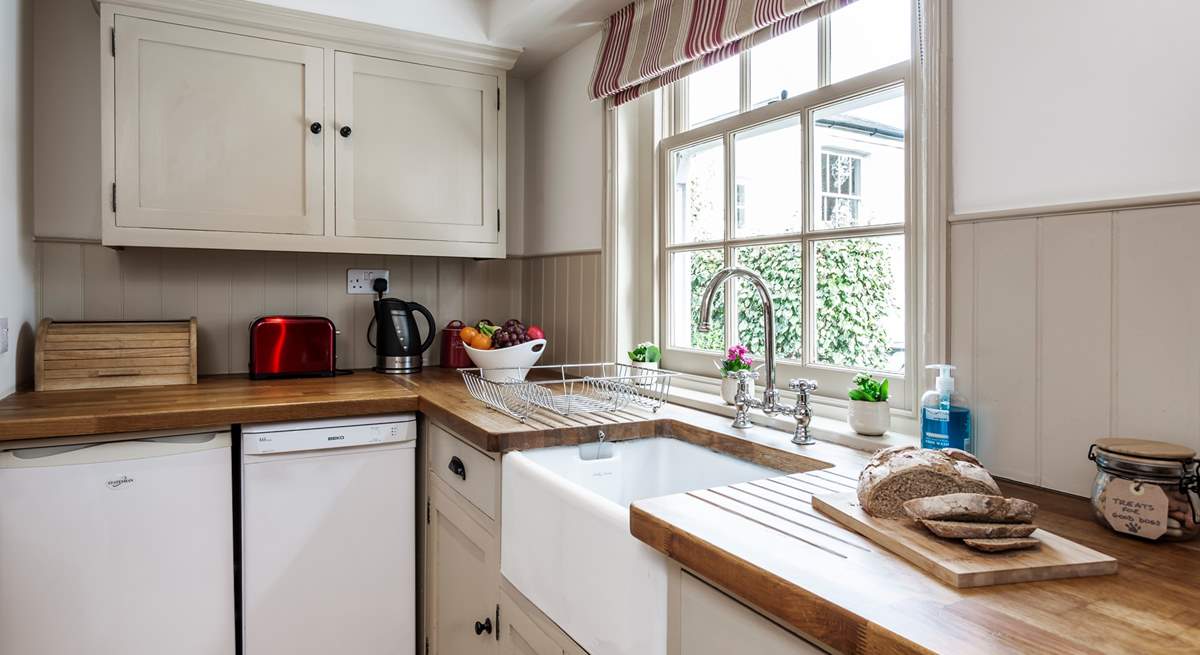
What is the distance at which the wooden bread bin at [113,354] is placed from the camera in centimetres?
193

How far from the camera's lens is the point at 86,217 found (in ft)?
7.07

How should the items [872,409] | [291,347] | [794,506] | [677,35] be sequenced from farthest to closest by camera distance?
[291,347]
[677,35]
[872,409]
[794,506]

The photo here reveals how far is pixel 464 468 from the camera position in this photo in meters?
1.64

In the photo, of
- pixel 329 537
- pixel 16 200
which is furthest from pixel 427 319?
pixel 16 200

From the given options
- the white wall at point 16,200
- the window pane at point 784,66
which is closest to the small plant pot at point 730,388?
the window pane at point 784,66

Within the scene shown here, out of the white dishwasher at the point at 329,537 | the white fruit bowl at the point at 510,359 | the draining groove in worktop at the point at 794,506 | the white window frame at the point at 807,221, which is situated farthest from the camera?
the white fruit bowl at the point at 510,359

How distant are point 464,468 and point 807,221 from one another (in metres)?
1.00

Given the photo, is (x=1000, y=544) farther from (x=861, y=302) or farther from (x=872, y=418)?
(x=861, y=302)

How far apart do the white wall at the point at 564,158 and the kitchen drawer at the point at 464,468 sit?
2.74ft

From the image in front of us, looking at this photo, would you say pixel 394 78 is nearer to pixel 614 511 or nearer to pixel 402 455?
pixel 402 455

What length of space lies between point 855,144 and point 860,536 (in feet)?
3.23

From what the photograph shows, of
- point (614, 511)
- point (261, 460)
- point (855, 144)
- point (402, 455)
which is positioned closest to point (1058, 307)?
point (855, 144)

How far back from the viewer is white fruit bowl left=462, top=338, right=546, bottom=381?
6.69 feet

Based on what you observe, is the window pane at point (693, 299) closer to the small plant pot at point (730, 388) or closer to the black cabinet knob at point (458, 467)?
the small plant pot at point (730, 388)
